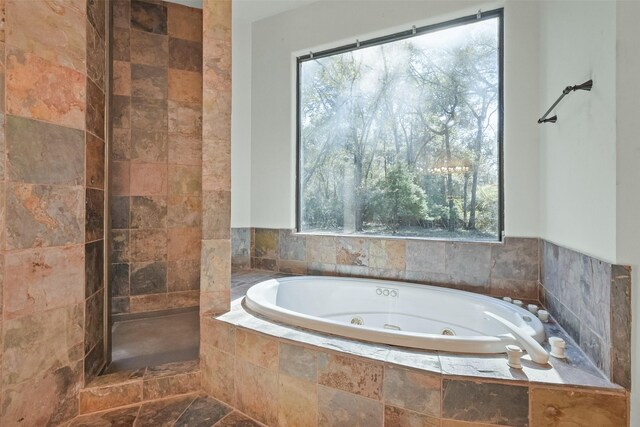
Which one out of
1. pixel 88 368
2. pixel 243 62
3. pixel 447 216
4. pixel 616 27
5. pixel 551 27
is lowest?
pixel 88 368

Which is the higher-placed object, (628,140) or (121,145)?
(121,145)

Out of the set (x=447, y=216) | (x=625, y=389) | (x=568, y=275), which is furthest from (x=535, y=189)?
(x=625, y=389)

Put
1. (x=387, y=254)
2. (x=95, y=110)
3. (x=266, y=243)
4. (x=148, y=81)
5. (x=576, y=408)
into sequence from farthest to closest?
(x=266, y=243), (x=148, y=81), (x=387, y=254), (x=95, y=110), (x=576, y=408)

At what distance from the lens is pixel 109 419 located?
4.46 ft

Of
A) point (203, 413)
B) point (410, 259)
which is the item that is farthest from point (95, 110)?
point (410, 259)

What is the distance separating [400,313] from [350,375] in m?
1.02

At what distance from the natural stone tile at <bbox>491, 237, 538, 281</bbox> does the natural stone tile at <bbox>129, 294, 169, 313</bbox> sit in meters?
2.58

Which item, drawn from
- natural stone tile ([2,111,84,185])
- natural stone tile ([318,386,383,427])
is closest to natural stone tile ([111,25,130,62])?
natural stone tile ([2,111,84,185])

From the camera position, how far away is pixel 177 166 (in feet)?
8.03

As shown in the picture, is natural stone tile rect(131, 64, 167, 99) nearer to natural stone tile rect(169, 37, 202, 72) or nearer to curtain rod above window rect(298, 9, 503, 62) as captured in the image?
natural stone tile rect(169, 37, 202, 72)

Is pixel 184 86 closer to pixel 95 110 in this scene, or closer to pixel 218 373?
pixel 95 110

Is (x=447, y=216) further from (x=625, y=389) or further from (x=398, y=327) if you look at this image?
(x=625, y=389)

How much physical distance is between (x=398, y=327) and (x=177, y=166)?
2187 millimetres

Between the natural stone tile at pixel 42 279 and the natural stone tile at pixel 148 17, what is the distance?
77.6 inches
